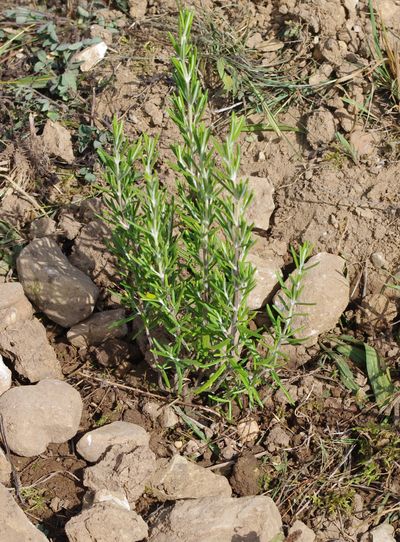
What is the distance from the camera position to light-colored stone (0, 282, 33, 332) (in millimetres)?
4043

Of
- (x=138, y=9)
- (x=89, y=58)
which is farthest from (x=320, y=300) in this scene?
(x=138, y=9)

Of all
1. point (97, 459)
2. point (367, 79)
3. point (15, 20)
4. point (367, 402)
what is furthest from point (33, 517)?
point (15, 20)

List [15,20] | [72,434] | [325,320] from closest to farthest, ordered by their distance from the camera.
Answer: [72,434], [325,320], [15,20]

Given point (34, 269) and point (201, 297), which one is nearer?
point (201, 297)

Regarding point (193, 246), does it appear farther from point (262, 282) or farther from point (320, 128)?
point (320, 128)

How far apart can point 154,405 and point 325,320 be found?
943 mm

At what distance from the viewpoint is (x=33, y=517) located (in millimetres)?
3551

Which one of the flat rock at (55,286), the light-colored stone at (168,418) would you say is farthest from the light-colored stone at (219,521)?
the flat rock at (55,286)

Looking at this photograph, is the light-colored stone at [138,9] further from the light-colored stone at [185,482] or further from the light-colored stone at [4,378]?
the light-colored stone at [185,482]

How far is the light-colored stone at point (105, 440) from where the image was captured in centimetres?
368

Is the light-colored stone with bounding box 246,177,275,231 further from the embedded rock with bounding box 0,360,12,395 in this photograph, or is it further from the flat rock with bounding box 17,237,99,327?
the embedded rock with bounding box 0,360,12,395

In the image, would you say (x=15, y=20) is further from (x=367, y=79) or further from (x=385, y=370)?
(x=385, y=370)

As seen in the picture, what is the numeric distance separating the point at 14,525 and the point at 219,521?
2.72ft

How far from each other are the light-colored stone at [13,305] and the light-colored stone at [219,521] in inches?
49.6
